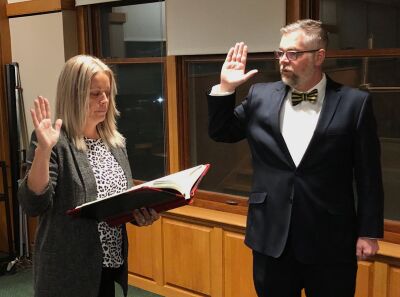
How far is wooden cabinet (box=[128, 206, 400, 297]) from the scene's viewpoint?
9.46 ft

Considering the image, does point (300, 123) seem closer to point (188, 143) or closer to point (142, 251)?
point (188, 143)

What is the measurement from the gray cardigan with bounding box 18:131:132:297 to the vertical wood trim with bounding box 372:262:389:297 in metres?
1.40

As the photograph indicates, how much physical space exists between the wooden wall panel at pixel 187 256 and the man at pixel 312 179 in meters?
1.17

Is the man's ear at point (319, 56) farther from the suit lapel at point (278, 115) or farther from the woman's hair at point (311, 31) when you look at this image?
the suit lapel at point (278, 115)

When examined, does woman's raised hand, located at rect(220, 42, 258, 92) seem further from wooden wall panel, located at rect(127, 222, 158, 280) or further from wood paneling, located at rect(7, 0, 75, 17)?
wood paneling, located at rect(7, 0, 75, 17)

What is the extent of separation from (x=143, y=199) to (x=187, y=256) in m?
1.64

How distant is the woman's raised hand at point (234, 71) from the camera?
6.43 feet

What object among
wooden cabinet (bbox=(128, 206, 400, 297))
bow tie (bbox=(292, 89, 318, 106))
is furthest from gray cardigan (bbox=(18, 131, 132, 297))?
wooden cabinet (bbox=(128, 206, 400, 297))

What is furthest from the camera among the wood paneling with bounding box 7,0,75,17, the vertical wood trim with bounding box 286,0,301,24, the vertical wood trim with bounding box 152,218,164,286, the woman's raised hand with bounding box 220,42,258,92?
the wood paneling with bounding box 7,0,75,17

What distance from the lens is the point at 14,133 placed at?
394cm

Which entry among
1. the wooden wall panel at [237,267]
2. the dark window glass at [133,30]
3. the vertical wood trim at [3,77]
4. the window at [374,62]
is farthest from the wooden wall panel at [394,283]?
the vertical wood trim at [3,77]

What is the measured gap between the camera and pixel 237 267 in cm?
292

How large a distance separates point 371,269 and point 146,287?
5.32ft

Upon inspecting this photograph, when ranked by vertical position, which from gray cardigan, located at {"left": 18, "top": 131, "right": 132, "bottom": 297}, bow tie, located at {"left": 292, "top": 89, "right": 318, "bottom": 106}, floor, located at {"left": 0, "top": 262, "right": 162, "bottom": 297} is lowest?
floor, located at {"left": 0, "top": 262, "right": 162, "bottom": 297}
